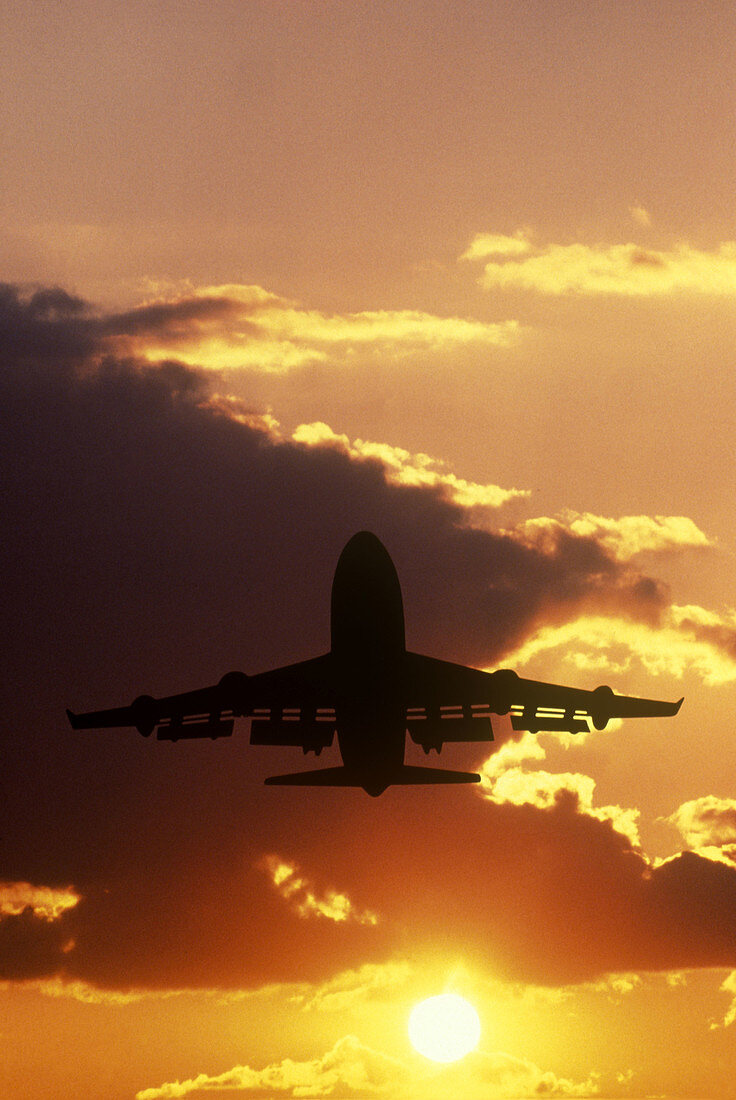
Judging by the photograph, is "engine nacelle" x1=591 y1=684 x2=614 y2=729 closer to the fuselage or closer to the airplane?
the airplane

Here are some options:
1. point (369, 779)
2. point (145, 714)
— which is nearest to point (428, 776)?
point (369, 779)

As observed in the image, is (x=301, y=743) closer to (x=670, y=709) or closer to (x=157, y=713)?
(x=157, y=713)

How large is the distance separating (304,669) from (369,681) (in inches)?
163

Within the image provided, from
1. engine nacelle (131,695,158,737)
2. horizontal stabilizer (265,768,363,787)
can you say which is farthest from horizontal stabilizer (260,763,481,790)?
engine nacelle (131,695,158,737)

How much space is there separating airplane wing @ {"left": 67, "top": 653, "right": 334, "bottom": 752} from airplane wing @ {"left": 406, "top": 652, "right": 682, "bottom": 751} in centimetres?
470

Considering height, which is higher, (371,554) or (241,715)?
(371,554)

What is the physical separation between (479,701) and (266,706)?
11.3 metres

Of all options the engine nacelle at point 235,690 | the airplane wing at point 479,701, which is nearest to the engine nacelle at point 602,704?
the airplane wing at point 479,701

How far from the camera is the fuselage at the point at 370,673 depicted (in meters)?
88.1

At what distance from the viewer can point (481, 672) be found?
90.6 metres

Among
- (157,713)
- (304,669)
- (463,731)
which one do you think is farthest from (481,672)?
(157,713)

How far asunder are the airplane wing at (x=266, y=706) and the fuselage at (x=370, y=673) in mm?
1372

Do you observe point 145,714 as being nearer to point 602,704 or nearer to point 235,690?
point 235,690

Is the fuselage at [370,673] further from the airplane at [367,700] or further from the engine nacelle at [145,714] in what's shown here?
the engine nacelle at [145,714]
